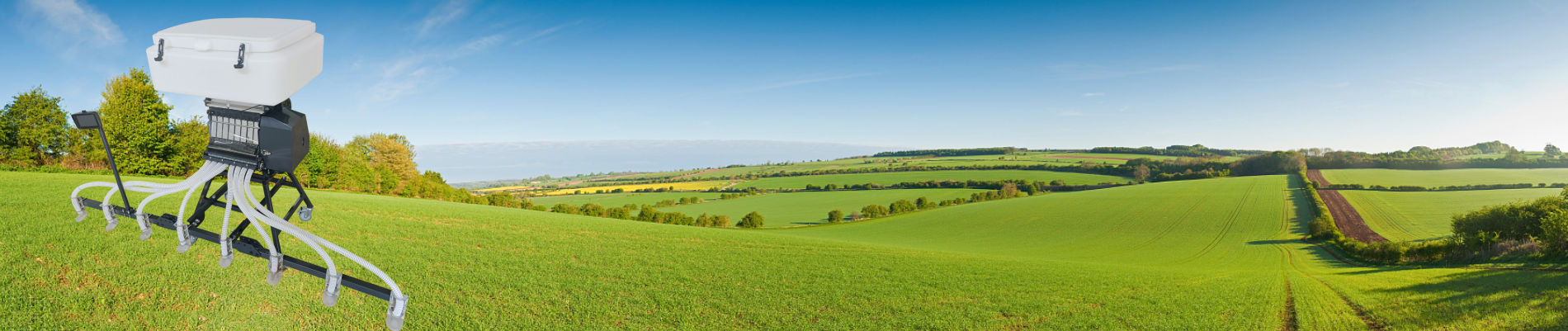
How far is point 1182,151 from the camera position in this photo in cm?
8356

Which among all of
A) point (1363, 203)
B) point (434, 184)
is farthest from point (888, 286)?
point (1363, 203)


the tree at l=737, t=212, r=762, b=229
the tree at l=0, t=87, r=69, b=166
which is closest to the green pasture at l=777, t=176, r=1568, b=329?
the tree at l=737, t=212, r=762, b=229

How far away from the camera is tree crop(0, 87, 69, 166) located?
20.2 metres

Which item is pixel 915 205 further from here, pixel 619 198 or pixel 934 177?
pixel 619 198

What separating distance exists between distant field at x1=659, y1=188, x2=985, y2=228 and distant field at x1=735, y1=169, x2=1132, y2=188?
634 centimetres

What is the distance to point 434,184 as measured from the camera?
124ft

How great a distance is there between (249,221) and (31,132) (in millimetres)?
33614

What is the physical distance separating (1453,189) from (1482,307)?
45.7 meters

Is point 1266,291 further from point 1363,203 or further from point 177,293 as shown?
point 1363,203

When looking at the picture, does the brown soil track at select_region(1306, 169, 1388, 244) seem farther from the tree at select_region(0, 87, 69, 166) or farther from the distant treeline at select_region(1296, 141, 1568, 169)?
the tree at select_region(0, 87, 69, 166)

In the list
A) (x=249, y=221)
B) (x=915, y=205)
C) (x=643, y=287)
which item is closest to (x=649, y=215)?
(x=915, y=205)

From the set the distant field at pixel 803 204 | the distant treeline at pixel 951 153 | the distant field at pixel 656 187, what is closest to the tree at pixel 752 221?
the distant field at pixel 803 204

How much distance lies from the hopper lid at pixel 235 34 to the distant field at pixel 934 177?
67074mm

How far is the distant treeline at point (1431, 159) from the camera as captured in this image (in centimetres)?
4228
